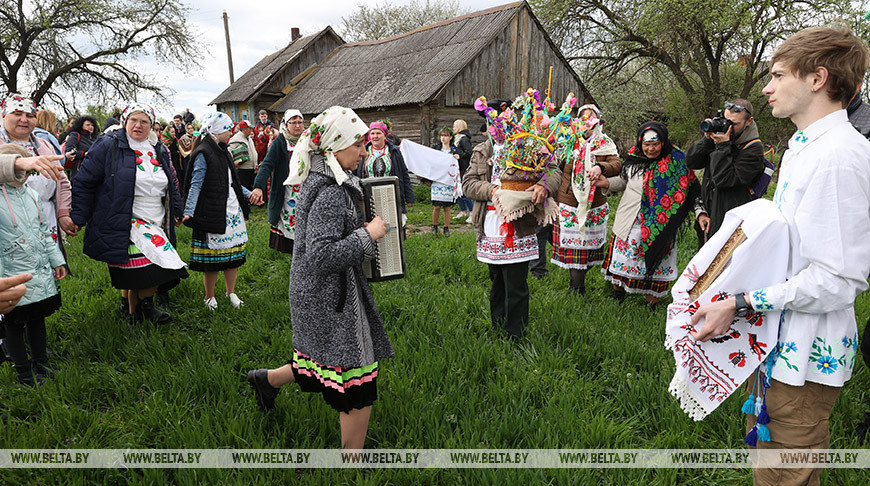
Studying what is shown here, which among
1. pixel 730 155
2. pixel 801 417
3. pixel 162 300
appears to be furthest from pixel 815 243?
pixel 162 300

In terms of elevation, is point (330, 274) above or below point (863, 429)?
above

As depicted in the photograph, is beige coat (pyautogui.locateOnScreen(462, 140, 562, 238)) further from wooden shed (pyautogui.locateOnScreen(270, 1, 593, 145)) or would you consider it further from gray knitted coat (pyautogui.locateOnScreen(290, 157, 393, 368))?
wooden shed (pyautogui.locateOnScreen(270, 1, 593, 145))

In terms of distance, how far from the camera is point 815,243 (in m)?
1.64

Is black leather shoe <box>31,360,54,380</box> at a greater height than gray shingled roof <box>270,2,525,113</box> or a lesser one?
lesser

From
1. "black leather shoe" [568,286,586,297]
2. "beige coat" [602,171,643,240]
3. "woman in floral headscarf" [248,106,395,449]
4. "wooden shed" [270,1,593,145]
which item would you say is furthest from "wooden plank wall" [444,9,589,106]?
"woman in floral headscarf" [248,106,395,449]

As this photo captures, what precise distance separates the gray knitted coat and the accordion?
70 mm

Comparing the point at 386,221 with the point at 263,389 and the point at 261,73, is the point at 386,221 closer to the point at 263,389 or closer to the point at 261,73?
the point at 263,389

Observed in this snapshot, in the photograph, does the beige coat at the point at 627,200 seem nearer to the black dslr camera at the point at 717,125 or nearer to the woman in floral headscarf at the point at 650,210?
the woman in floral headscarf at the point at 650,210

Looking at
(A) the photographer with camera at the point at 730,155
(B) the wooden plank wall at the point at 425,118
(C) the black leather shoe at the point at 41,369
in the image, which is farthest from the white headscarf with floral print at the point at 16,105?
(B) the wooden plank wall at the point at 425,118

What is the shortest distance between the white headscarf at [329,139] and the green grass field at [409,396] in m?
1.42

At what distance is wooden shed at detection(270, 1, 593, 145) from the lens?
51.5ft

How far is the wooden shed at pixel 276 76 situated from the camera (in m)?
23.1

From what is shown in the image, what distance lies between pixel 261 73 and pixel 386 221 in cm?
2518

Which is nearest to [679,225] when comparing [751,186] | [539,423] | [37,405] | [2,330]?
[751,186]
